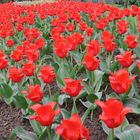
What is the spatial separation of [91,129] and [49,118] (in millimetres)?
977

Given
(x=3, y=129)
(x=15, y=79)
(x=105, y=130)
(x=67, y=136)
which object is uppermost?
(x=67, y=136)

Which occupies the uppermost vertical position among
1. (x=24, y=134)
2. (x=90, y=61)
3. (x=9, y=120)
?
(x=90, y=61)

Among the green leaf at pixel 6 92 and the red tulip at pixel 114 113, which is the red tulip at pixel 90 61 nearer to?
the green leaf at pixel 6 92

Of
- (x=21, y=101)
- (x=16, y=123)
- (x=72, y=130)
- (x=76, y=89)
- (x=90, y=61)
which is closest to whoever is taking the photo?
(x=72, y=130)

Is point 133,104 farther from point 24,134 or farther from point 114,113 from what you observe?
point 114,113

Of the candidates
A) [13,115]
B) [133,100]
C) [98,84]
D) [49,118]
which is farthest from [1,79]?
[49,118]

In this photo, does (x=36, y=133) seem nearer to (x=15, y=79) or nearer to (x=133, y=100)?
(x=15, y=79)

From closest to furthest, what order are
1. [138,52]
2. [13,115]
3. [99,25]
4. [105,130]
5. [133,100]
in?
1. [105,130]
2. [133,100]
3. [13,115]
4. [138,52]
5. [99,25]

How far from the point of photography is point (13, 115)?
3.45 meters

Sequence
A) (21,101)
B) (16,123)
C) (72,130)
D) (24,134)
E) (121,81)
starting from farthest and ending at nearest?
(16,123) < (21,101) < (24,134) < (121,81) < (72,130)

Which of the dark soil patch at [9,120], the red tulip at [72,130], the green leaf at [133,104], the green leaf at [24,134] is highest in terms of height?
the red tulip at [72,130]

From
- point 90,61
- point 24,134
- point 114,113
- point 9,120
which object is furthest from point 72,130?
Answer: point 9,120

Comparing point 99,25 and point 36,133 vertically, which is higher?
point 99,25

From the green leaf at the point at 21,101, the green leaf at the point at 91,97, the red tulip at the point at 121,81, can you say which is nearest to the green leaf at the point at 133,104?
the green leaf at the point at 91,97
